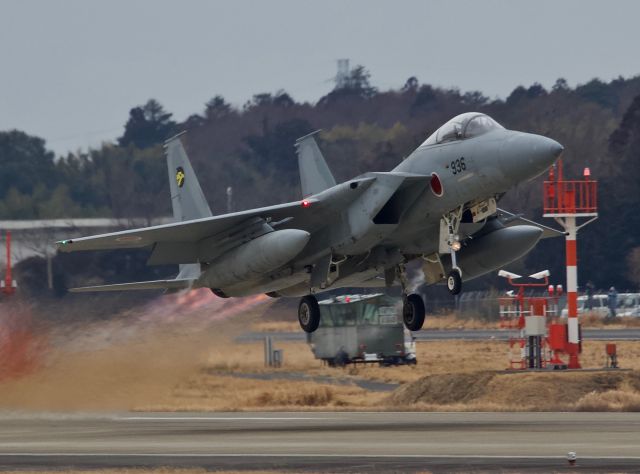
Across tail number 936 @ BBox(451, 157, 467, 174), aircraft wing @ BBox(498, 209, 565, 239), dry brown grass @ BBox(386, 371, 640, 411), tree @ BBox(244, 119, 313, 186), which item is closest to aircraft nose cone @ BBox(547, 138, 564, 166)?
tail number 936 @ BBox(451, 157, 467, 174)

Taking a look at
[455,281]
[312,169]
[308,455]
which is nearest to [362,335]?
[312,169]

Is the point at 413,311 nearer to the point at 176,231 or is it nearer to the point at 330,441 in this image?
the point at 330,441

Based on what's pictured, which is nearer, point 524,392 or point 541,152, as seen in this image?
point 541,152

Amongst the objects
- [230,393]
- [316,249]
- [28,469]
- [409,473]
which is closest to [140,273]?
[230,393]

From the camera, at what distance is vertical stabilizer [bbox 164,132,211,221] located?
24703 millimetres

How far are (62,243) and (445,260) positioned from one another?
642 cm

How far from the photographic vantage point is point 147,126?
7981 cm

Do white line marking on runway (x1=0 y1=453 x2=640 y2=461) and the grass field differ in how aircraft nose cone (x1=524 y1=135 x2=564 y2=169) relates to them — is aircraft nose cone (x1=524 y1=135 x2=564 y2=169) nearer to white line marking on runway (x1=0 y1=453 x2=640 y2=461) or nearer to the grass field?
white line marking on runway (x1=0 y1=453 x2=640 y2=461)

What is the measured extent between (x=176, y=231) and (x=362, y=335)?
14753 millimetres

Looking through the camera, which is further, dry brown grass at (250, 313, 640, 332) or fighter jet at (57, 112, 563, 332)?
dry brown grass at (250, 313, 640, 332)

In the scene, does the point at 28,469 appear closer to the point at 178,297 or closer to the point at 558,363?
the point at 178,297

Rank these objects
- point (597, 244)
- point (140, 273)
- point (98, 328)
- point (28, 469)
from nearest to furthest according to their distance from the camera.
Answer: point (28, 469), point (98, 328), point (140, 273), point (597, 244)

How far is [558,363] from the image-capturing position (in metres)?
29.6

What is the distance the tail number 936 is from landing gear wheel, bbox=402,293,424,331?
297 cm
